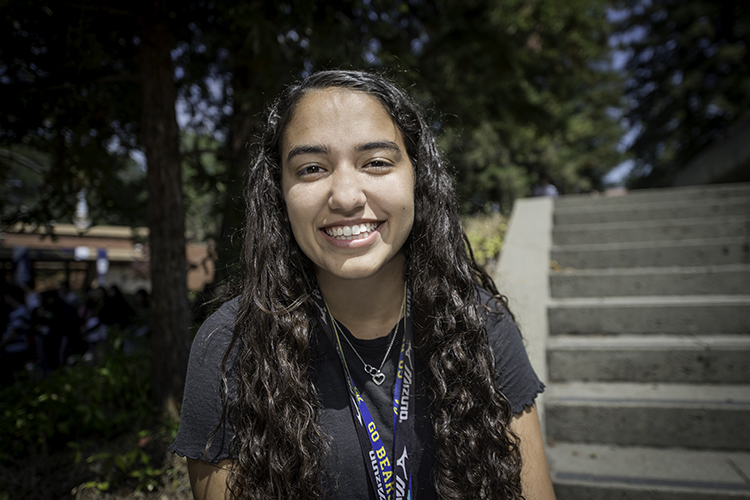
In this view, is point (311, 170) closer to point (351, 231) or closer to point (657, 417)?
point (351, 231)

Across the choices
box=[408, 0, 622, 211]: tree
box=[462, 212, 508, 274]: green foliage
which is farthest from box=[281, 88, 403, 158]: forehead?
box=[462, 212, 508, 274]: green foliage

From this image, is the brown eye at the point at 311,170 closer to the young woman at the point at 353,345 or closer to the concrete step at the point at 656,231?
the young woman at the point at 353,345

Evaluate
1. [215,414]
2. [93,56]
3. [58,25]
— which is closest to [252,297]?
[215,414]

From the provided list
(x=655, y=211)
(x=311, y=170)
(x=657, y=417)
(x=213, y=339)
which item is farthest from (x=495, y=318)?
(x=655, y=211)

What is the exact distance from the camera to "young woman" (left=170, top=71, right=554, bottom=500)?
134 centimetres

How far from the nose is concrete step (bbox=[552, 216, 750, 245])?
150 inches

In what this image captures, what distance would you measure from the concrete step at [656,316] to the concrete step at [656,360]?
88 mm

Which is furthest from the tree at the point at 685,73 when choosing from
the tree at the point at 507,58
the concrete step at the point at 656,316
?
the concrete step at the point at 656,316

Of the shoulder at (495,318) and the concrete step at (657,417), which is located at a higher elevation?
the shoulder at (495,318)

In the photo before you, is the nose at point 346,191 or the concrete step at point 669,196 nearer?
the nose at point 346,191

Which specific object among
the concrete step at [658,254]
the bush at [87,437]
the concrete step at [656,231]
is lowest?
the bush at [87,437]

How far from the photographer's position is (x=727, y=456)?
233 cm

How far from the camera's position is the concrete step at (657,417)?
7.80 ft

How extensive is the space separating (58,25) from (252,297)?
3.65 meters
